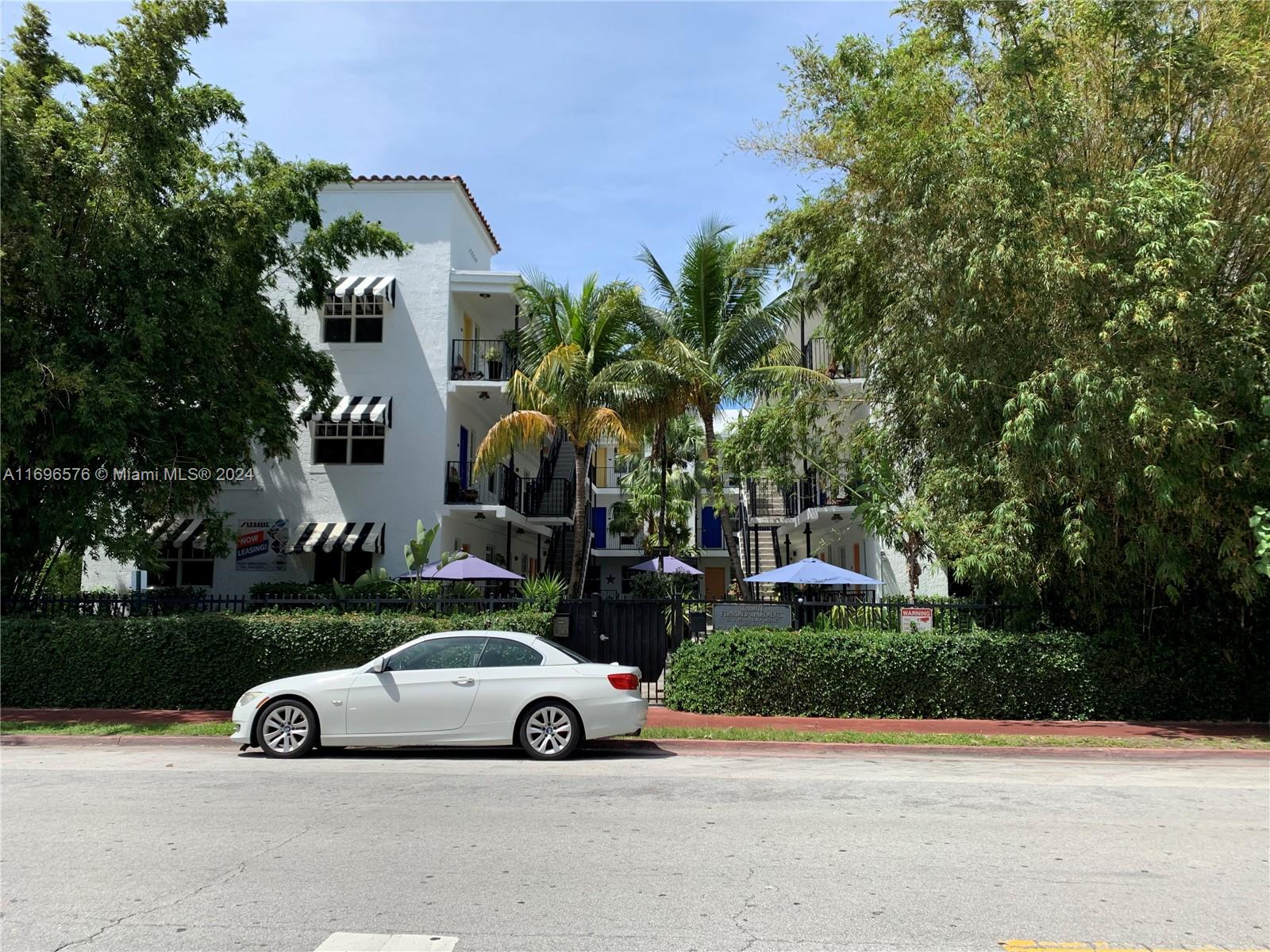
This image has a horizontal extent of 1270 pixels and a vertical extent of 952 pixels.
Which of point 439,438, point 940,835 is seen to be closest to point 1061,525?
point 940,835

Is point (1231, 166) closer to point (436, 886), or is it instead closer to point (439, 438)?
point (436, 886)

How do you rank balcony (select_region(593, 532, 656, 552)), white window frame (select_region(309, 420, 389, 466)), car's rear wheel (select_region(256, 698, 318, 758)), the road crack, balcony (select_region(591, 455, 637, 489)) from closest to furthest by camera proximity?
1. the road crack
2. car's rear wheel (select_region(256, 698, 318, 758))
3. white window frame (select_region(309, 420, 389, 466))
4. balcony (select_region(593, 532, 656, 552))
5. balcony (select_region(591, 455, 637, 489))

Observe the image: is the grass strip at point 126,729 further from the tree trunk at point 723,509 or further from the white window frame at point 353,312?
the white window frame at point 353,312

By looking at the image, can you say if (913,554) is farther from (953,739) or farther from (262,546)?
(262,546)

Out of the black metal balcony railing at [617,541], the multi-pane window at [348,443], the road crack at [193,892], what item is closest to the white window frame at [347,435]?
the multi-pane window at [348,443]

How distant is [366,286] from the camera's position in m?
22.3

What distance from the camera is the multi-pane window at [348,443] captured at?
23000 mm

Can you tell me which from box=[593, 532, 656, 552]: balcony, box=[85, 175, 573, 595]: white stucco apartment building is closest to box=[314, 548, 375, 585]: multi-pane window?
box=[85, 175, 573, 595]: white stucco apartment building

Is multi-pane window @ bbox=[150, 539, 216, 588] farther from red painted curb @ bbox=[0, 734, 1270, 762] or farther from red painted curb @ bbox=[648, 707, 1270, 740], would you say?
red painted curb @ bbox=[648, 707, 1270, 740]

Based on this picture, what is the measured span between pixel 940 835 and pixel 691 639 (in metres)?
7.36

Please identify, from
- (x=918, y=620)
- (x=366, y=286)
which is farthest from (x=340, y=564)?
(x=918, y=620)

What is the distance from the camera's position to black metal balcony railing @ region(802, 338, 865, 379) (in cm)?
1810

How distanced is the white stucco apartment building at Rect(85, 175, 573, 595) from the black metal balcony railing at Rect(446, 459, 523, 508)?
0.08m

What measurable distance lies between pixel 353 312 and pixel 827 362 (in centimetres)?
1238
